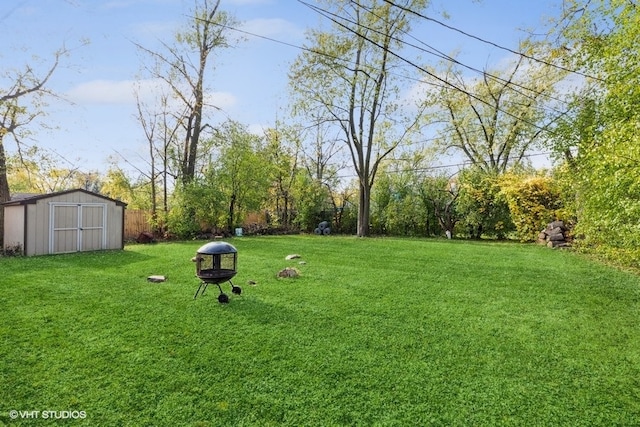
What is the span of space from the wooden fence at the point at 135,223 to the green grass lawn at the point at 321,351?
6.73 metres

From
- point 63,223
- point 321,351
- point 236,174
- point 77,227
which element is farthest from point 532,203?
point 63,223

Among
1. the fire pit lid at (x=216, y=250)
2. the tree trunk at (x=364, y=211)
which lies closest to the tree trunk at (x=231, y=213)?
the tree trunk at (x=364, y=211)

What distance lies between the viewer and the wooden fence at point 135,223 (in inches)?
486

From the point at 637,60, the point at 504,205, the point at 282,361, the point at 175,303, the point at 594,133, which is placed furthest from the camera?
the point at 504,205

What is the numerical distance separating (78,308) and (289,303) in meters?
2.39

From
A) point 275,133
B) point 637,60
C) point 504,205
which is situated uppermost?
point 275,133

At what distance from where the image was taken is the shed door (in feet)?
27.7

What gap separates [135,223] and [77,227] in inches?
150

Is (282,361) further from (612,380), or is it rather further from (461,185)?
(461,185)

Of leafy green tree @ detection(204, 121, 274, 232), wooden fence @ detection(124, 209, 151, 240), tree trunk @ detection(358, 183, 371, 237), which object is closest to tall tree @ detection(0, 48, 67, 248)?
wooden fence @ detection(124, 209, 151, 240)

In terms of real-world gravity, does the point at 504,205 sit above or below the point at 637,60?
below

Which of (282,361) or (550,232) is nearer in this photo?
(282,361)

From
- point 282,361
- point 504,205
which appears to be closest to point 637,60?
point 282,361

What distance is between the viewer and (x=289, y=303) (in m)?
4.38
